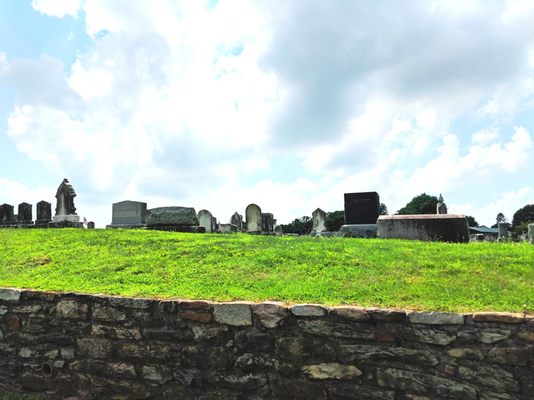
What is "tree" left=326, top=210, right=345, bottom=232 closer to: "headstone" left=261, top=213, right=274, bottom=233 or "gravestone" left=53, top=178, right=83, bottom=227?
"headstone" left=261, top=213, right=274, bottom=233

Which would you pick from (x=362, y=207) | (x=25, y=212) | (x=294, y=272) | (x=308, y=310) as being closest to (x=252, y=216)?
(x=362, y=207)

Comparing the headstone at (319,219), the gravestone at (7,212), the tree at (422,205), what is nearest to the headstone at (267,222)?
the headstone at (319,219)

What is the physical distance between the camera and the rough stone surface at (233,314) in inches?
169

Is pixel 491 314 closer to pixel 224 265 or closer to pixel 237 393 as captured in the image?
pixel 237 393

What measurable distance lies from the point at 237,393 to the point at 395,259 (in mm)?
2731

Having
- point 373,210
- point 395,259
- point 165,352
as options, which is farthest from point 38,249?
point 373,210

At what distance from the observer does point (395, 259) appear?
5.69 m

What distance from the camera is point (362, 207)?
45.3 ft

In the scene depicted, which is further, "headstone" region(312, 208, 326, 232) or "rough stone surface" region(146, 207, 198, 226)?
"headstone" region(312, 208, 326, 232)

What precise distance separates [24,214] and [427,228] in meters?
18.2

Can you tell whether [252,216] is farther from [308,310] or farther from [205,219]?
[308,310]

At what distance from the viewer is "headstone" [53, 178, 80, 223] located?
1747 centimetres

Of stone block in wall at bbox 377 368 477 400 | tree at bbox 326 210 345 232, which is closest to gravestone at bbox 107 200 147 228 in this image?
stone block in wall at bbox 377 368 477 400

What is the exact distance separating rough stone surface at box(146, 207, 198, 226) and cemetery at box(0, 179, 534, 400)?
5556mm
